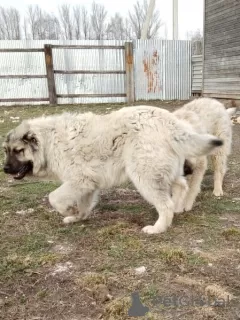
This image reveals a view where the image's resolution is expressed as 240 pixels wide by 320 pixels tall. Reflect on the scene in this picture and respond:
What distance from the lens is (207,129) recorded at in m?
5.23

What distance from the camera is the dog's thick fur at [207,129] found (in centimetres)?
491

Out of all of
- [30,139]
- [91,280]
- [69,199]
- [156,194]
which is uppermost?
[30,139]

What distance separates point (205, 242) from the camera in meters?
3.64

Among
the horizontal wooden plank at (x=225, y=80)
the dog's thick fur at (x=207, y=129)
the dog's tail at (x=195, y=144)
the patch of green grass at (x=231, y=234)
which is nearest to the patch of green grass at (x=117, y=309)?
the patch of green grass at (x=231, y=234)

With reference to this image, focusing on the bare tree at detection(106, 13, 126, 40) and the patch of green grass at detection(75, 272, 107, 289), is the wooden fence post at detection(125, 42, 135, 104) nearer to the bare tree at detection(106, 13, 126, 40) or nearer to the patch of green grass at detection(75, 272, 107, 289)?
the patch of green grass at detection(75, 272, 107, 289)

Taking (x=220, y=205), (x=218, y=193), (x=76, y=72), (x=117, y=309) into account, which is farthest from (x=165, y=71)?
(x=117, y=309)

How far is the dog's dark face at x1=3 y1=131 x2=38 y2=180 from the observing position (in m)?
4.18

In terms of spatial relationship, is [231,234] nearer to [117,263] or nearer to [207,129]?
[117,263]

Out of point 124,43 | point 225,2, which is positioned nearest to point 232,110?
point 225,2

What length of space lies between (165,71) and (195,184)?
1326 centimetres

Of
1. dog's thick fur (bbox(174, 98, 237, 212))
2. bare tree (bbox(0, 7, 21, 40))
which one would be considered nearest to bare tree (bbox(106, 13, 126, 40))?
bare tree (bbox(0, 7, 21, 40))

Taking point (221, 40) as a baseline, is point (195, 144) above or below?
below

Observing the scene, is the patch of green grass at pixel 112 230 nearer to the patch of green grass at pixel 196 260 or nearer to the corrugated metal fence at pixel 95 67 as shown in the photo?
the patch of green grass at pixel 196 260

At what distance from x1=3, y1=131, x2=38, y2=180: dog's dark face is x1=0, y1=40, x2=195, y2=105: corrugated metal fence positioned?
1250 cm
